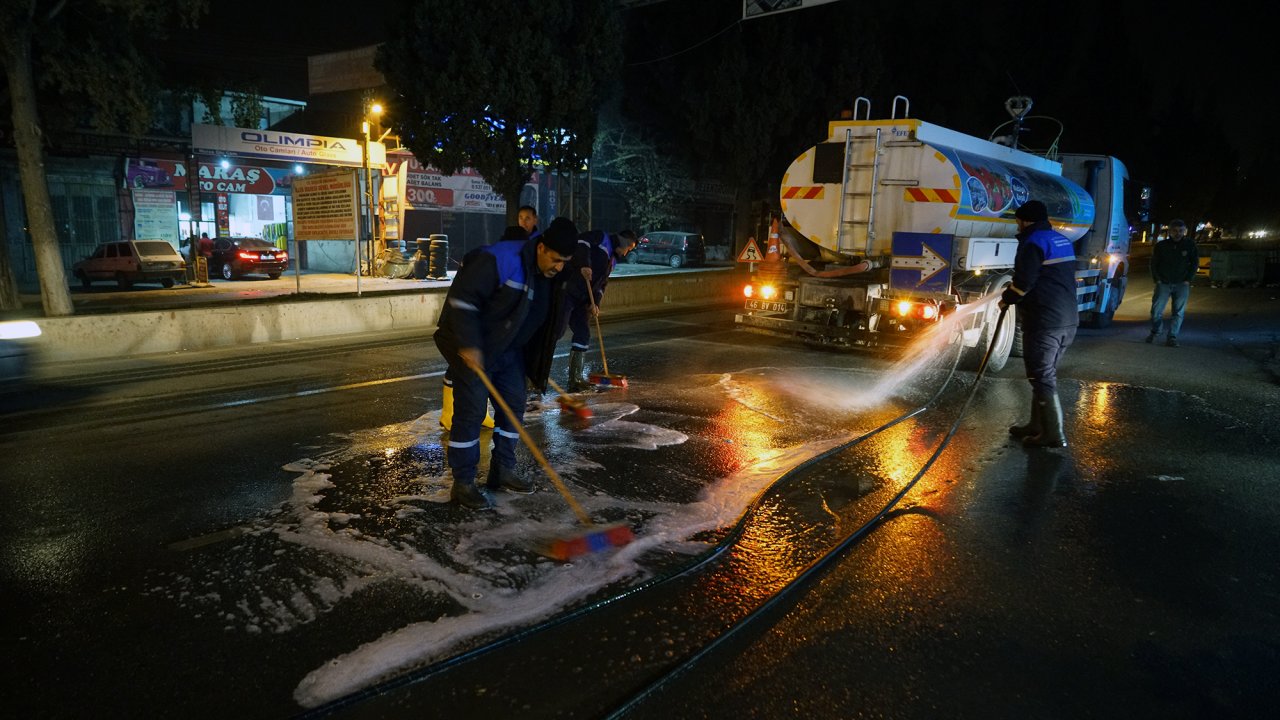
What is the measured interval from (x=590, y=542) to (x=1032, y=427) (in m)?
4.30

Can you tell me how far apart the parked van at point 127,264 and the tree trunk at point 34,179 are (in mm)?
11011

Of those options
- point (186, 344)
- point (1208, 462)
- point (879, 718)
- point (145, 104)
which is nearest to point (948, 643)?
point (879, 718)

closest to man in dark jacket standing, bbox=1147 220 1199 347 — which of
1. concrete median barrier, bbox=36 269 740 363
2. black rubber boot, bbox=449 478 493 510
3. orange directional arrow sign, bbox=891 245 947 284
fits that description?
orange directional arrow sign, bbox=891 245 947 284

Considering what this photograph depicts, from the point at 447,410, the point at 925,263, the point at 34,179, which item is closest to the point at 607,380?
the point at 447,410

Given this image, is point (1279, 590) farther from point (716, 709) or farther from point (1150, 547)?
point (716, 709)

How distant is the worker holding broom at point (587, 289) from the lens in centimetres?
809

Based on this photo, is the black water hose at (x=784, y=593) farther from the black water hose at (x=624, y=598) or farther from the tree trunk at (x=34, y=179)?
the tree trunk at (x=34, y=179)

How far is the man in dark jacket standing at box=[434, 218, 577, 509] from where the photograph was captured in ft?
15.2

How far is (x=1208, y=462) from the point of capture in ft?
20.9

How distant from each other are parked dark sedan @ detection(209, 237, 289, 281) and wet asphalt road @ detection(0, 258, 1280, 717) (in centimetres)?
1885

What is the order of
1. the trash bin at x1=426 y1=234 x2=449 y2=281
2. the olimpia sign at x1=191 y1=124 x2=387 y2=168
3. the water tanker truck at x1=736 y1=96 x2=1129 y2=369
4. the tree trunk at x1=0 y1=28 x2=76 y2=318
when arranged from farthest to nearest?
1. the trash bin at x1=426 y1=234 x2=449 y2=281
2. the olimpia sign at x1=191 y1=124 x2=387 y2=168
3. the tree trunk at x1=0 y1=28 x2=76 y2=318
4. the water tanker truck at x1=736 y1=96 x2=1129 y2=369

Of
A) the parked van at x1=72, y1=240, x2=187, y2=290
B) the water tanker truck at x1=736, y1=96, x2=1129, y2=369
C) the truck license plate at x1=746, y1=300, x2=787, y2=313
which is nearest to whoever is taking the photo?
the water tanker truck at x1=736, y1=96, x2=1129, y2=369

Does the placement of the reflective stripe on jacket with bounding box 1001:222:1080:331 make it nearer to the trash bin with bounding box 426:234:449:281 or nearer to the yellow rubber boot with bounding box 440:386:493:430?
the yellow rubber boot with bounding box 440:386:493:430

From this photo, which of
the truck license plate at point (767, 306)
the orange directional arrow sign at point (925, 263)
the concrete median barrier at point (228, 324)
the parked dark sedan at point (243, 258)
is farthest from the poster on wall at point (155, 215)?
the orange directional arrow sign at point (925, 263)
